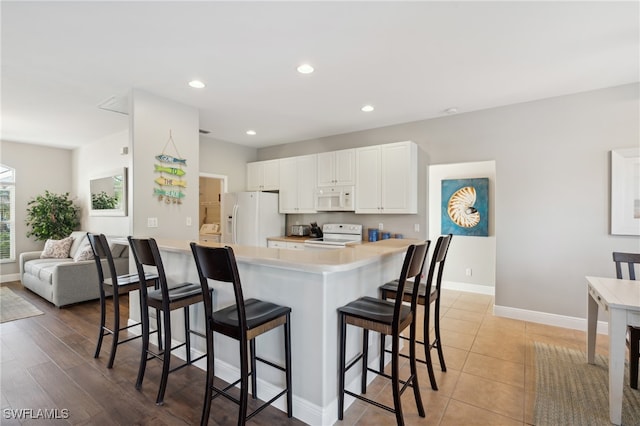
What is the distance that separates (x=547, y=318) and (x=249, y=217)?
4499 millimetres

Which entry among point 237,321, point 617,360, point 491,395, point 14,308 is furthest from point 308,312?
point 14,308

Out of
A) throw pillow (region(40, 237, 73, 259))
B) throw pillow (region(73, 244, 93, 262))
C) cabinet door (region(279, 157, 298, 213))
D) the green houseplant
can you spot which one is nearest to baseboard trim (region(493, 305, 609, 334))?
cabinet door (region(279, 157, 298, 213))

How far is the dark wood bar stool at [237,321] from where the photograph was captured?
156 centimetres

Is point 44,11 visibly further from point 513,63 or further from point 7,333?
point 513,63

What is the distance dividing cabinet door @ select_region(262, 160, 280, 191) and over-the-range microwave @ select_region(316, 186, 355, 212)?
3.22ft

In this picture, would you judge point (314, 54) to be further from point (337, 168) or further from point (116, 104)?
point (116, 104)

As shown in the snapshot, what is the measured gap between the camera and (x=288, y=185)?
553 centimetres

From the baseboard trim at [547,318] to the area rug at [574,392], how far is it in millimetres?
796

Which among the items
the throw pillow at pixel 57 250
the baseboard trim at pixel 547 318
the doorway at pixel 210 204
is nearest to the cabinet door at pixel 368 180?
the baseboard trim at pixel 547 318

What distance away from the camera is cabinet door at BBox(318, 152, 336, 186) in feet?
16.3

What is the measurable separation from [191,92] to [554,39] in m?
3.44

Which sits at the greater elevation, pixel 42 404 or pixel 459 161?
pixel 459 161

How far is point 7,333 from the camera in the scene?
3234 mm

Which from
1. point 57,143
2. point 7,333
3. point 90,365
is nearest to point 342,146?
point 90,365
